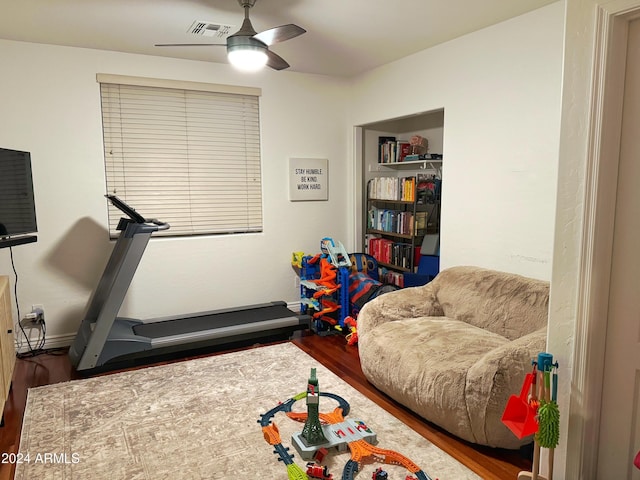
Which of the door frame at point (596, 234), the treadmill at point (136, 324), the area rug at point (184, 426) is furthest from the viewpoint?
the treadmill at point (136, 324)

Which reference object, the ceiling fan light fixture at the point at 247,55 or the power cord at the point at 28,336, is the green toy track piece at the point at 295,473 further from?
the power cord at the point at 28,336

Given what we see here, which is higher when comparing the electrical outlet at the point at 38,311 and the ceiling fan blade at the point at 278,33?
the ceiling fan blade at the point at 278,33

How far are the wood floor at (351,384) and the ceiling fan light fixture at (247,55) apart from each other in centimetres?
227

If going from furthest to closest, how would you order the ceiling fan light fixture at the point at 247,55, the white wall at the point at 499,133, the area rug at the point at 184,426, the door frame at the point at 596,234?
1. the white wall at the point at 499,133
2. the ceiling fan light fixture at the point at 247,55
3. the area rug at the point at 184,426
4. the door frame at the point at 596,234

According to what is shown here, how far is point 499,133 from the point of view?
3.37 meters

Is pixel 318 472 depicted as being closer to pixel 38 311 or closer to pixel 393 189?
pixel 38 311

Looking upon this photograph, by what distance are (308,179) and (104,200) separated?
203 cm

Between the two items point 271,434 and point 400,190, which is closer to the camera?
point 271,434

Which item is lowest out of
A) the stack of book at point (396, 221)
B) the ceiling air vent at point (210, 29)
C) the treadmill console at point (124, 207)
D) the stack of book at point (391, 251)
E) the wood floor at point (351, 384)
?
the wood floor at point (351, 384)

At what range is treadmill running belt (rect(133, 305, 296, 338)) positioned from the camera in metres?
3.82

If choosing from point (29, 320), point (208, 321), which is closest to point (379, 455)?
point (208, 321)

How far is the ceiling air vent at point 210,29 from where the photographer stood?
10.7 feet

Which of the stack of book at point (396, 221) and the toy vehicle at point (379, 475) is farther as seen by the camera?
the stack of book at point (396, 221)

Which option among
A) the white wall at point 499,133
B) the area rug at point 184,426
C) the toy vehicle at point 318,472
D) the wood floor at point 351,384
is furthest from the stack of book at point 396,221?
the toy vehicle at point 318,472
